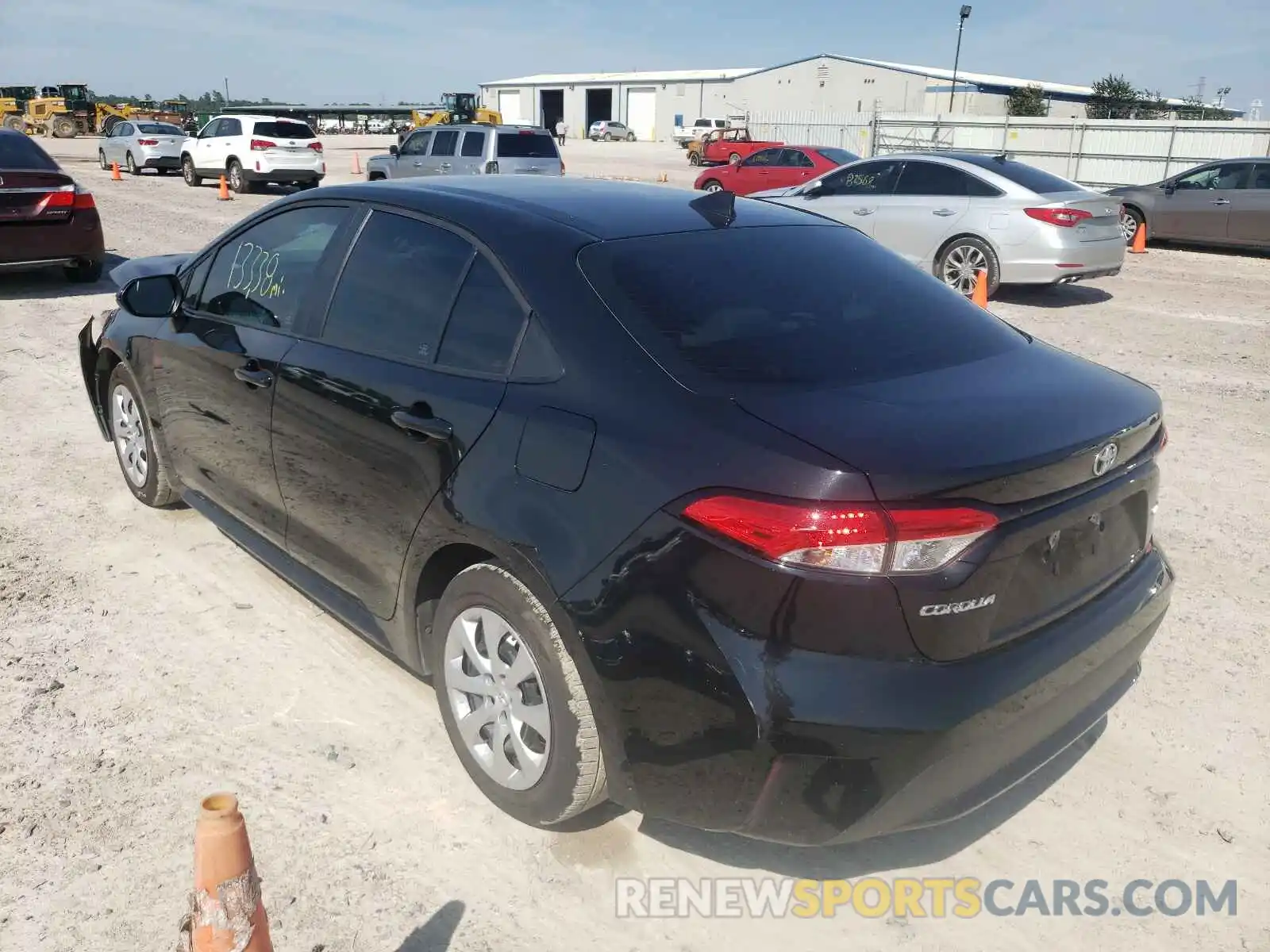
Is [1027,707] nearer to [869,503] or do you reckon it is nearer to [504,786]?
[869,503]

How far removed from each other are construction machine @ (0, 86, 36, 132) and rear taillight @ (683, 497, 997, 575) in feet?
189

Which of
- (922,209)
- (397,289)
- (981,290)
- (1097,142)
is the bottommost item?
(981,290)

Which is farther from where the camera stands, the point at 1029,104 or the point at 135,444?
the point at 1029,104

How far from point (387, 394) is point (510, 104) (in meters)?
95.7

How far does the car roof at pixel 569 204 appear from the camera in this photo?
308 cm

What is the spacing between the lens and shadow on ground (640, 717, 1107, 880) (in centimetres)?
277

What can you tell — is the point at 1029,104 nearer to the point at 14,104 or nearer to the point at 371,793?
the point at 14,104

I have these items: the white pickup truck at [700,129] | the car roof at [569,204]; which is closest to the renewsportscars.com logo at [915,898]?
the car roof at [569,204]

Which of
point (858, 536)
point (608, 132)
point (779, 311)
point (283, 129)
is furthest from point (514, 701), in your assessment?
point (608, 132)

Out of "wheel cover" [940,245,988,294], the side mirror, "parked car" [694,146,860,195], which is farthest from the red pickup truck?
the side mirror

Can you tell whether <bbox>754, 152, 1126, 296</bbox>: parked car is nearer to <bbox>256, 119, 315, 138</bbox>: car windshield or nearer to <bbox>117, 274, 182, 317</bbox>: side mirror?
<bbox>117, 274, 182, 317</bbox>: side mirror

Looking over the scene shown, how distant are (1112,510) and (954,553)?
726 millimetres

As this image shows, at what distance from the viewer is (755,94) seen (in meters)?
77.4

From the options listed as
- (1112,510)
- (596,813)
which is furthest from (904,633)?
(596,813)
